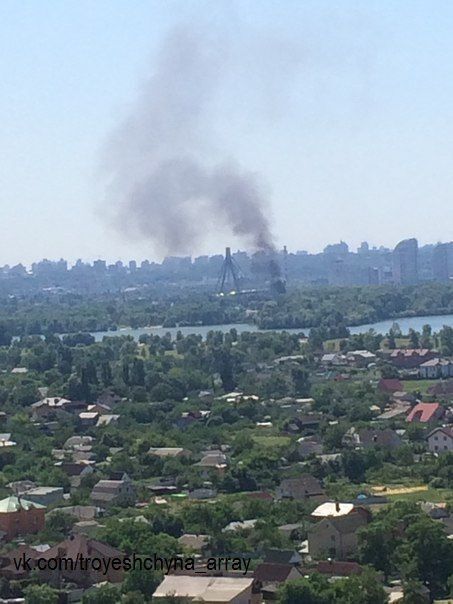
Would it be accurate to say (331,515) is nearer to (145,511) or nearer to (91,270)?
(145,511)

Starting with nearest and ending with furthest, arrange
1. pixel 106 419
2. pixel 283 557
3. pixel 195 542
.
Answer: pixel 283 557, pixel 195 542, pixel 106 419

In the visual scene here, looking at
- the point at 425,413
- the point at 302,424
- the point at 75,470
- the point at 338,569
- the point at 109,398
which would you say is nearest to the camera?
the point at 338,569

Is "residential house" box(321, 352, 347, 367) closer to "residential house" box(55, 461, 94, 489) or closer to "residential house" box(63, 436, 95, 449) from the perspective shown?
"residential house" box(63, 436, 95, 449)

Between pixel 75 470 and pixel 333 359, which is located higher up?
pixel 333 359

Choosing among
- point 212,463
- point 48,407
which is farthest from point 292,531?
point 48,407

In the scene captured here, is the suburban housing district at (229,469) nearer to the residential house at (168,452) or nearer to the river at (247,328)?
the residential house at (168,452)

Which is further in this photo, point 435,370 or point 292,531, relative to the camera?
point 435,370

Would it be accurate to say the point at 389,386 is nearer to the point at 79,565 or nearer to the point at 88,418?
the point at 88,418
